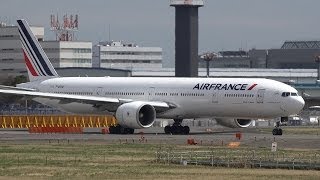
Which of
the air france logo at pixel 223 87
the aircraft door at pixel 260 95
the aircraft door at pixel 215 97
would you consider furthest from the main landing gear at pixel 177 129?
the aircraft door at pixel 260 95

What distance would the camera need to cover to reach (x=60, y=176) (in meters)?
51.4

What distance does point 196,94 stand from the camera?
307 ft

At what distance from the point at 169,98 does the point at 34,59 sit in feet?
59.8

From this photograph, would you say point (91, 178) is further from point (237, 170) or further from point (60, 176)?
point (237, 170)

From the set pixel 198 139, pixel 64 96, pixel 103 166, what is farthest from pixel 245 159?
pixel 64 96

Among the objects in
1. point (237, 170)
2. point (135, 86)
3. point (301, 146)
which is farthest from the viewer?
point (135, 86)

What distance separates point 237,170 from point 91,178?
8386mm

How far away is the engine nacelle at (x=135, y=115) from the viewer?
303ft

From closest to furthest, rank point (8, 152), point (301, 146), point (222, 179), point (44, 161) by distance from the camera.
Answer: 1. point (222, 179)
2. point (44, 161)
3. point (8, 152)
4. point (301, 146)

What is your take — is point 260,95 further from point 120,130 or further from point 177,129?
point 120,130

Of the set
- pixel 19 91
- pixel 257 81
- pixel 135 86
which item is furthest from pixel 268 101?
pixel 19 91

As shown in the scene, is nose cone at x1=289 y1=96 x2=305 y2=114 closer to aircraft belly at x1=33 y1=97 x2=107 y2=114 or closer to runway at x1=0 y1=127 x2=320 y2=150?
runway at x1=0 y1=127 x2=320 y2=150

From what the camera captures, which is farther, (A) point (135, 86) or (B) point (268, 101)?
(A) point (135, 86)

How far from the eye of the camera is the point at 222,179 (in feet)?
→ 164
